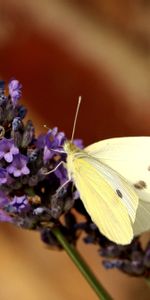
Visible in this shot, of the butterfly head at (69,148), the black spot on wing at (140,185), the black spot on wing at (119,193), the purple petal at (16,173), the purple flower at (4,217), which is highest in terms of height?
the butterfly head at (69,148)

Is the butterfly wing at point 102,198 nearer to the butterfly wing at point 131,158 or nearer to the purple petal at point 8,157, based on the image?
the butterfly wing at point 131,158

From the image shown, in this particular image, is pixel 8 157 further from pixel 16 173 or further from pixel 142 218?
pixel 142 218

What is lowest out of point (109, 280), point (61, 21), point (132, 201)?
point (109, 280)

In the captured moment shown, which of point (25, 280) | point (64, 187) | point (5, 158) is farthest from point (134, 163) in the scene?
point (25, 280)

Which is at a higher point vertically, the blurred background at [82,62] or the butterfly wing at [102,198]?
the blurred background at [82,62]

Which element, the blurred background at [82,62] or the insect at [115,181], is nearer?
the insect at [115,181]

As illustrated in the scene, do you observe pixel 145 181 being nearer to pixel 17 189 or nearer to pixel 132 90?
pixel 17 189

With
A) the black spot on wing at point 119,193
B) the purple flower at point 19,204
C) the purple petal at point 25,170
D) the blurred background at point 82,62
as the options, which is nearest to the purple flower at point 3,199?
the purple flower at point 19,204

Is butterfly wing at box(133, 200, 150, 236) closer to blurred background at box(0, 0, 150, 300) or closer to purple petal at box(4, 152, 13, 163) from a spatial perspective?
purple petal at box(4, 152, 13, 163)
